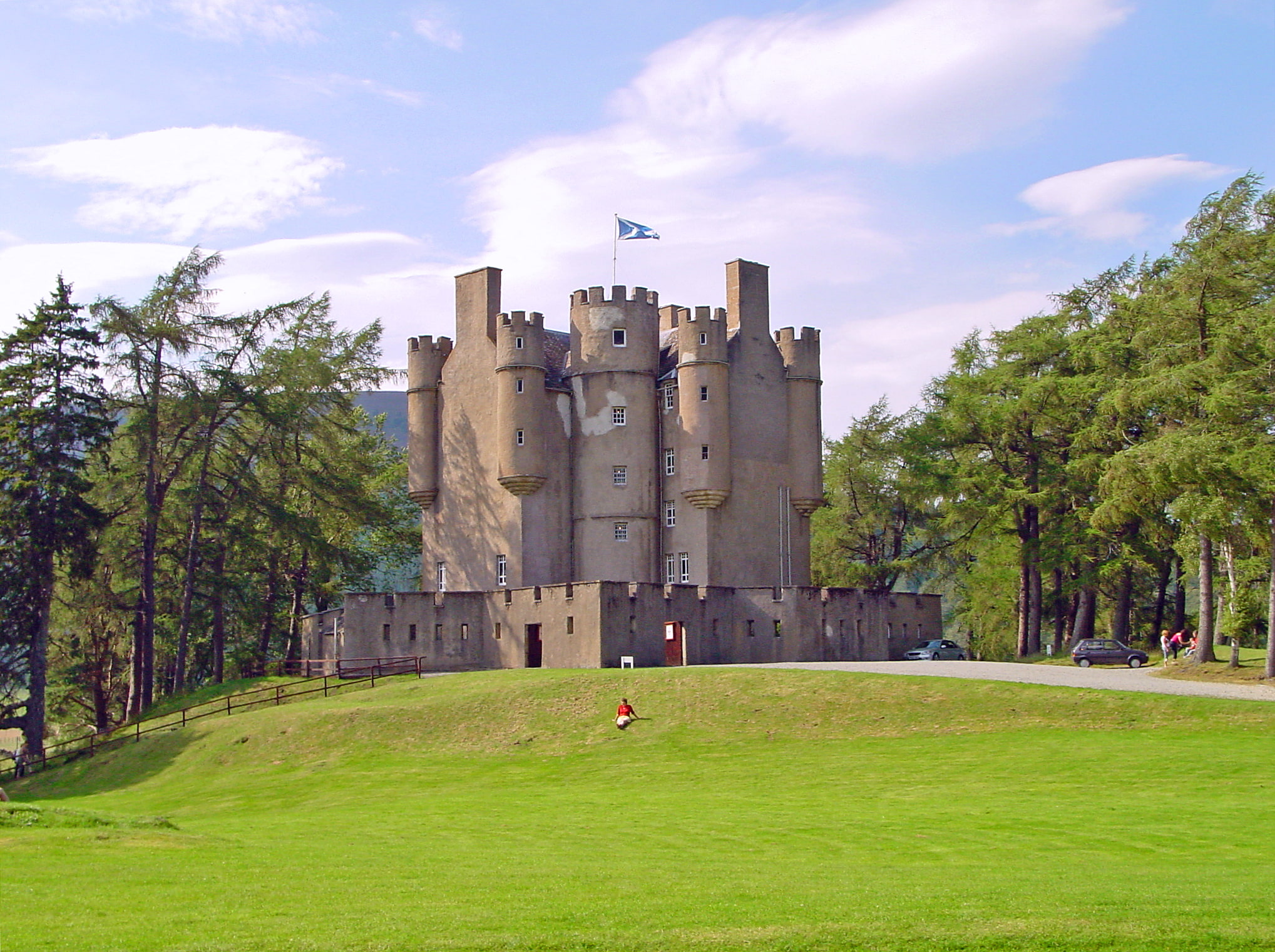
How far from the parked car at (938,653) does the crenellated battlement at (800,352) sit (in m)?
14.0

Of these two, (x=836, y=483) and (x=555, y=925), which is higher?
(x=836, y=483)

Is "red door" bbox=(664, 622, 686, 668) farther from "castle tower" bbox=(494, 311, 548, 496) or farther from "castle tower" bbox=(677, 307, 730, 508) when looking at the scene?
"castle tower" bbox=(494, 311, 548, 496)

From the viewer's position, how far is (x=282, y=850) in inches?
802

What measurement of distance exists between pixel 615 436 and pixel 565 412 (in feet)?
8.99

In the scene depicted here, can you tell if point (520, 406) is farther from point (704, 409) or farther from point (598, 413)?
point (704, 409)

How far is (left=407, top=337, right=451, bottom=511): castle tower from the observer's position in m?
64.6

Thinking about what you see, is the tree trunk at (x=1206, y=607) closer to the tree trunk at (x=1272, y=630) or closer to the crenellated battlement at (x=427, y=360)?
the tree trunk at (x=1272, y=630)

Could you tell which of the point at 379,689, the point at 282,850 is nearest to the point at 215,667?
the point at 379,689

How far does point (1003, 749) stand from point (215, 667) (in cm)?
4138

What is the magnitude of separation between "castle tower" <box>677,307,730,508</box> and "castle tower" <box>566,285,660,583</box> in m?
2.16

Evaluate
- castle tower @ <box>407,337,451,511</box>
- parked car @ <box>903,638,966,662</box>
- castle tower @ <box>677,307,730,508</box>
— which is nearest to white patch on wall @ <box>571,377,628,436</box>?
castle tower @ <box>677,307,730,508</box>

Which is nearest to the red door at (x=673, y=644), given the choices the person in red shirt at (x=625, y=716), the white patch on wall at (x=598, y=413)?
the person in red shirt at (x=625, y=716)

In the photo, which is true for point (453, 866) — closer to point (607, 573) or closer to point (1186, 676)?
point (1186, 676)

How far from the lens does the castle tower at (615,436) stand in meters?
61.8
